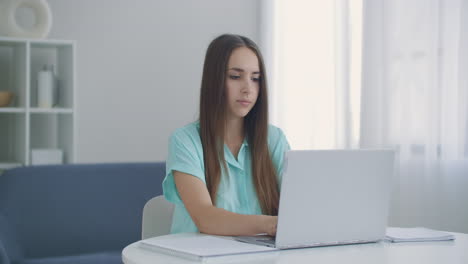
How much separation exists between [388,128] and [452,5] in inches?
26.1

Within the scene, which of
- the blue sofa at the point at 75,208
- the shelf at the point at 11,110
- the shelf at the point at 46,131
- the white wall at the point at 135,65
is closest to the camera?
the blue sofa at the point at 75,208

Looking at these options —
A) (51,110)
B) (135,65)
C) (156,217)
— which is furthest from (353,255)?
(135,65)

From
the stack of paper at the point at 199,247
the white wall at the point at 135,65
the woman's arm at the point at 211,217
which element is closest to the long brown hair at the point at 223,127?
the woman's arm at the point at 211,217

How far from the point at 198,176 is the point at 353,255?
0.51 meters

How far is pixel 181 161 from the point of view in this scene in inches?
68.8

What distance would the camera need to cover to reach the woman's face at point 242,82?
72.8 inches

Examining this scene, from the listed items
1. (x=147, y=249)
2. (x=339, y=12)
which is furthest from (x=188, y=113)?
(x=147, y=249)

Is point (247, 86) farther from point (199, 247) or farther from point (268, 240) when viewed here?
point (199, 247)

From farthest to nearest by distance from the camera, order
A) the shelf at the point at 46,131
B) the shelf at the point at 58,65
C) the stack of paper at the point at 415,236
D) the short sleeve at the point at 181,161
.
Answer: the shelf at the point at 46,131, the shelf at the point at 58,65, the short sleeve at the point at 181,161, the stack of paper at the point at 415,236

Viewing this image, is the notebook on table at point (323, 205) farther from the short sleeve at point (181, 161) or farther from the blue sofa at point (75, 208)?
the blue sofa at point (75, 208)

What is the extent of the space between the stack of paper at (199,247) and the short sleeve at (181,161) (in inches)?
10.8

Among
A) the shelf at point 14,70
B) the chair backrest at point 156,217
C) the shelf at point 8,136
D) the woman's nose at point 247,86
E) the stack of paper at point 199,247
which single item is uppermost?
the shelf at point 14,70

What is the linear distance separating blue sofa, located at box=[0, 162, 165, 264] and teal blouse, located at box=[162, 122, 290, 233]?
1.27 meters

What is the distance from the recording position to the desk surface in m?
1.31
